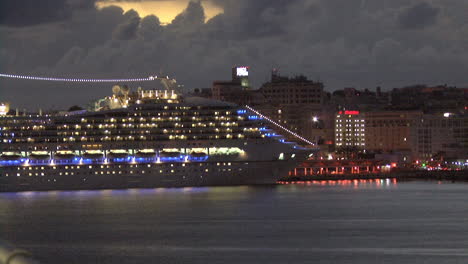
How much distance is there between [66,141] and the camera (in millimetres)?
48656

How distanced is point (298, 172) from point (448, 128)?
31475 mm

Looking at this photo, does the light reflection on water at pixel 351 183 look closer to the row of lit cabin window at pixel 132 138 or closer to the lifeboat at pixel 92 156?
the row of lit cabin window at pixel 132 138

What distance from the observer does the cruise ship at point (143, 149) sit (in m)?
47.3

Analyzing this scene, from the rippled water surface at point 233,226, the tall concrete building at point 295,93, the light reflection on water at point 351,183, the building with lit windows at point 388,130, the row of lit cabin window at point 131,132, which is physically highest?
the tall concrete building at point 295,93

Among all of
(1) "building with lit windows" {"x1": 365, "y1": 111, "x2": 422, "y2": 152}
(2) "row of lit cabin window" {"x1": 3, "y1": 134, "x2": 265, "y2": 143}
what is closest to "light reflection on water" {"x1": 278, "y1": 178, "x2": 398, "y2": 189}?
(2) "row of lit cabin window" {"x1": 3, "y1": 134, "x2": 265, "y2": 143}

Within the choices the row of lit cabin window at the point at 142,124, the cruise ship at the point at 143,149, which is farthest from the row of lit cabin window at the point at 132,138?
the row of lit cabin window at the point at 142,124

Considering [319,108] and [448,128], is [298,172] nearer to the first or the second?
[448,128]

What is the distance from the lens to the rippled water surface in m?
21.7

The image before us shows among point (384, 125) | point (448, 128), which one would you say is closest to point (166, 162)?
point (448, 128)

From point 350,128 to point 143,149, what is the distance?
67.3 meters

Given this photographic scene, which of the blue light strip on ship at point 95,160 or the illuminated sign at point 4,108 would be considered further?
the illuminated sign at point 4,108

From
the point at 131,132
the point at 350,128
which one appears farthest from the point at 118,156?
the point at 350,128

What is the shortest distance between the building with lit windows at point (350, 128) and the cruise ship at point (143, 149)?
6170 cm

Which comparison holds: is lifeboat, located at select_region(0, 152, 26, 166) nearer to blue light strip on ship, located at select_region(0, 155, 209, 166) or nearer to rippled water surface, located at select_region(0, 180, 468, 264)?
blue light strip on ship, located at select_region(0, 155, 209, 166)
